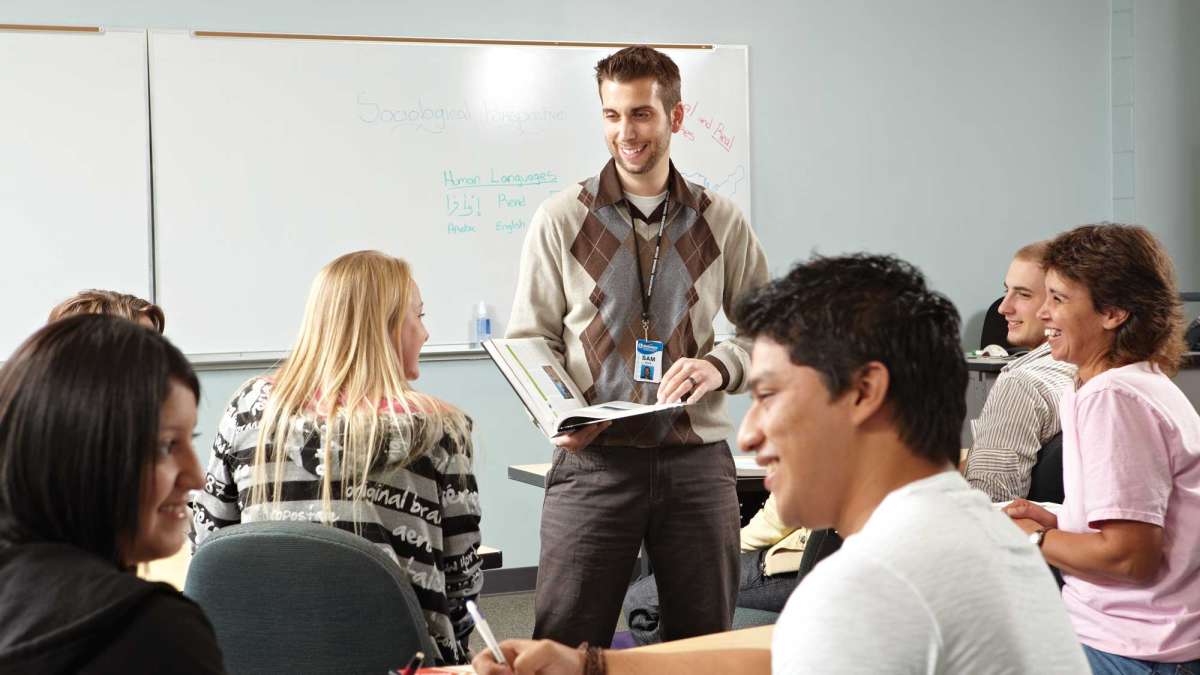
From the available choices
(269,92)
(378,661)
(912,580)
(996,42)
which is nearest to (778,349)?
(912,580)

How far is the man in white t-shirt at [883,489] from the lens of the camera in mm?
1022

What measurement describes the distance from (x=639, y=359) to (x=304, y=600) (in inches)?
43.0

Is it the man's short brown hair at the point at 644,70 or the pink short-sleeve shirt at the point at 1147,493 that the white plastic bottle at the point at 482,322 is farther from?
the pink short-sleeve shirt at the point at 1147,493

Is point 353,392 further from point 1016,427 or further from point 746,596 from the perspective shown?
point 1016,427

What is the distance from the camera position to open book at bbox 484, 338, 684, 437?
7.68 ft

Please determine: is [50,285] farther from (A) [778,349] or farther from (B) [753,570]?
(A) [778,349]

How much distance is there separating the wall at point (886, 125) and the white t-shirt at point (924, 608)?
13.6ft

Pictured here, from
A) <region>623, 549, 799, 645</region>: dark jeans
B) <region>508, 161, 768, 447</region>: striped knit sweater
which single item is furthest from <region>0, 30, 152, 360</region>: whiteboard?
<region>508, 161, 768, 447</region>: striped knit sweater

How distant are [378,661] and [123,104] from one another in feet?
11.8

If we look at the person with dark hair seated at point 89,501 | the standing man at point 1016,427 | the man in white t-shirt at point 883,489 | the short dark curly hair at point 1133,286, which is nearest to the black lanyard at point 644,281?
the short dark curly hair at point 1133,286

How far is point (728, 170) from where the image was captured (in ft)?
17.9

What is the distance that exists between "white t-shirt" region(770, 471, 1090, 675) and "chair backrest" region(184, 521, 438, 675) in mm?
699

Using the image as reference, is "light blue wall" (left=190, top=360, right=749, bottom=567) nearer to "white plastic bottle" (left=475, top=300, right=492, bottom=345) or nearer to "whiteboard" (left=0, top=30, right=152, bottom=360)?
"white plastic bottle" (left=475, top=300, right=492, bottom=345)

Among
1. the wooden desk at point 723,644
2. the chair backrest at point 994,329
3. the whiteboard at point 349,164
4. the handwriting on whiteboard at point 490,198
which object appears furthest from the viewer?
the chair backrest at point 994,329
